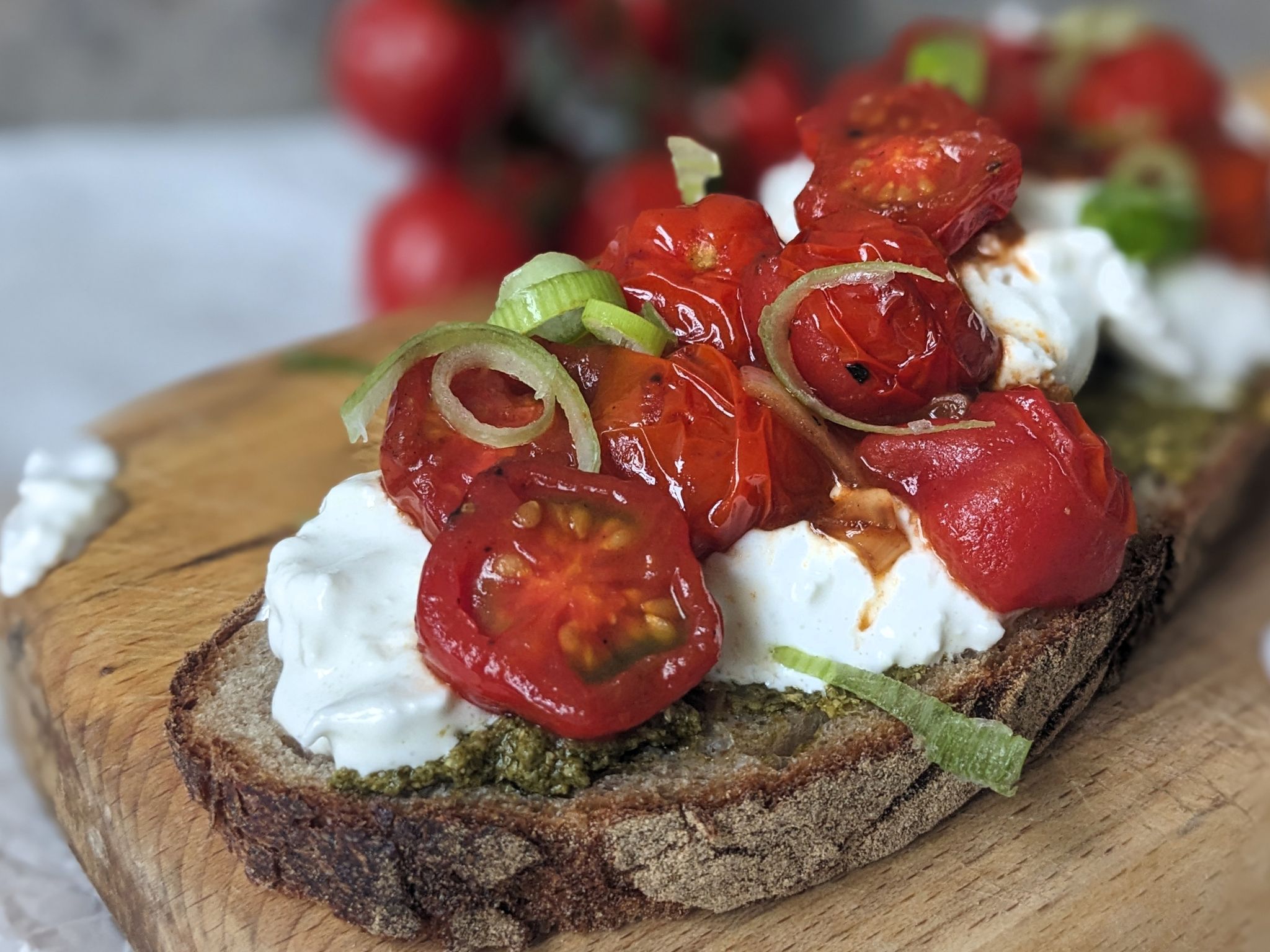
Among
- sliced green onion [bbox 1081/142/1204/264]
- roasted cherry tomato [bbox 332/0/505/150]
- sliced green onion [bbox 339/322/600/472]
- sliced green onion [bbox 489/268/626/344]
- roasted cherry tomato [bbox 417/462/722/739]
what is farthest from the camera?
roasted cherry tomato [bbox 332/0/505/150]

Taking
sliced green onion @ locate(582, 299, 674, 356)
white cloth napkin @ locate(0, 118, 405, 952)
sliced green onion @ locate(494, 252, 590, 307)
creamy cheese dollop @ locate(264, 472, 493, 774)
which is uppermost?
sliced green onion @ locate(494, 252, 590, 307)

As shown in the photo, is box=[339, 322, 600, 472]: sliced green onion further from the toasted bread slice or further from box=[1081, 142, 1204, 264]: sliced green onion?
box=[1081, 142, 1204, 264]: sliced green onion

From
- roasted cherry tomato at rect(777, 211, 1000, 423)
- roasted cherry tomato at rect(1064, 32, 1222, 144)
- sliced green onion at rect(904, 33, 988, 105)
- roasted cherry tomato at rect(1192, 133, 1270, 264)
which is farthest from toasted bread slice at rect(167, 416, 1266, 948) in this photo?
roasted cherry tomato at rect(1064, 32, 1222, 144)

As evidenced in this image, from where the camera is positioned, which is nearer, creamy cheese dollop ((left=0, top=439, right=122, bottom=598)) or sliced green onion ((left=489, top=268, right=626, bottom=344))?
sliced green onion ((left=489, top=268, right=626, bottom=344))

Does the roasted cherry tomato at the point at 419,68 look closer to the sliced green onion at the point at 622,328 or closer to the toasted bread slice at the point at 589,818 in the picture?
the sliced green onion at the point at 622,328

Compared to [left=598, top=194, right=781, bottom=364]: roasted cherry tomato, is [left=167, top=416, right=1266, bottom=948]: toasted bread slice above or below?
below

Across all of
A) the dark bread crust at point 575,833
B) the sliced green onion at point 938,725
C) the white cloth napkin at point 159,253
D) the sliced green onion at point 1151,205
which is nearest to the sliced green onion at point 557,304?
the sliced green onion at point 938,725

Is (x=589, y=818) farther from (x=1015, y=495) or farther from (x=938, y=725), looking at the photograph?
(x=1015, y=495)

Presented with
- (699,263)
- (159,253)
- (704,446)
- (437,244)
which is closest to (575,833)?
(704,446)
